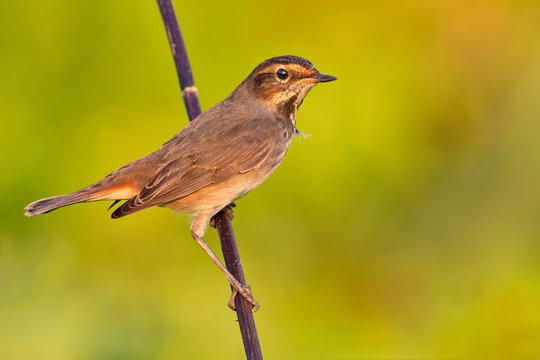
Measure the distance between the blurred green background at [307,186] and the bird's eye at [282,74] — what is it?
0.73 meters

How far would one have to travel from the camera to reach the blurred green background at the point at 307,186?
4629 millimetres

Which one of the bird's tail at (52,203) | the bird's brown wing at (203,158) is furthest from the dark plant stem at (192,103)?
the bird's tail at (52,203)

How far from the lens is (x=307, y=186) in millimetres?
5277

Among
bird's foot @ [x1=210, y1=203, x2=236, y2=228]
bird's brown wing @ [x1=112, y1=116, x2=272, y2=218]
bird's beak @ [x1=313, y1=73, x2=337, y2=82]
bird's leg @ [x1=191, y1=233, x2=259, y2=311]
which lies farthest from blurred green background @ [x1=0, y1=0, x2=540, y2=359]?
bird's beak @ [x1=313, y1=73, x2=337, y2=82]

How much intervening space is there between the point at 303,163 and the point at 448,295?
1272 mm

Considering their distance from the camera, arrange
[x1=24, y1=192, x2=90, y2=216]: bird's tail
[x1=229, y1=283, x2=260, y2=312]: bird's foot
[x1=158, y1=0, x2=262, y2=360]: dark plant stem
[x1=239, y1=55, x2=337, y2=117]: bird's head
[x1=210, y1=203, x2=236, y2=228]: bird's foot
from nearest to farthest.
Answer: [x1=158, y1=0, x2=262, y2=360]: dark plant stem < [x1=229, y1=283, x2=260, y2=312]: bird's foot < [x1=24, y1=192, x2=90, y2=216]: bird's tail < [x1=239, y1=55, x2=337, y2=117]: bird's head < [x1=210, y1=203, x2=236, y2=228]: bird's foot

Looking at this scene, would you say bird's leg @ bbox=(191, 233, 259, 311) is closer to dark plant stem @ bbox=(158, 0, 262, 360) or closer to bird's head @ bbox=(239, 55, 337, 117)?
dark plant stem @ bbox=(158, 0, 262, 360)

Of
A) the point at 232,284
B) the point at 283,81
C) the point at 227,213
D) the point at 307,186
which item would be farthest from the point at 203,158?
the point at 307,186

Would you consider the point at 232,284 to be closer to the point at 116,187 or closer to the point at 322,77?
the point at 116,187

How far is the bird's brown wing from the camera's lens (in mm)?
4500

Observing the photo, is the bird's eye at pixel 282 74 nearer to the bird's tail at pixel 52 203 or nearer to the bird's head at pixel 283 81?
the bird's head at pixel 283 81

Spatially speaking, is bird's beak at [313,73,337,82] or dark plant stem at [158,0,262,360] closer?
dark plant stem at [158,0,262,360]

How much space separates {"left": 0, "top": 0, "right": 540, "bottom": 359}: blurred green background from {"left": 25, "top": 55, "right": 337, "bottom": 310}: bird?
1.85 feet

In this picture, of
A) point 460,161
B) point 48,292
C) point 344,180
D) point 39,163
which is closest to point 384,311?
point 344,180
